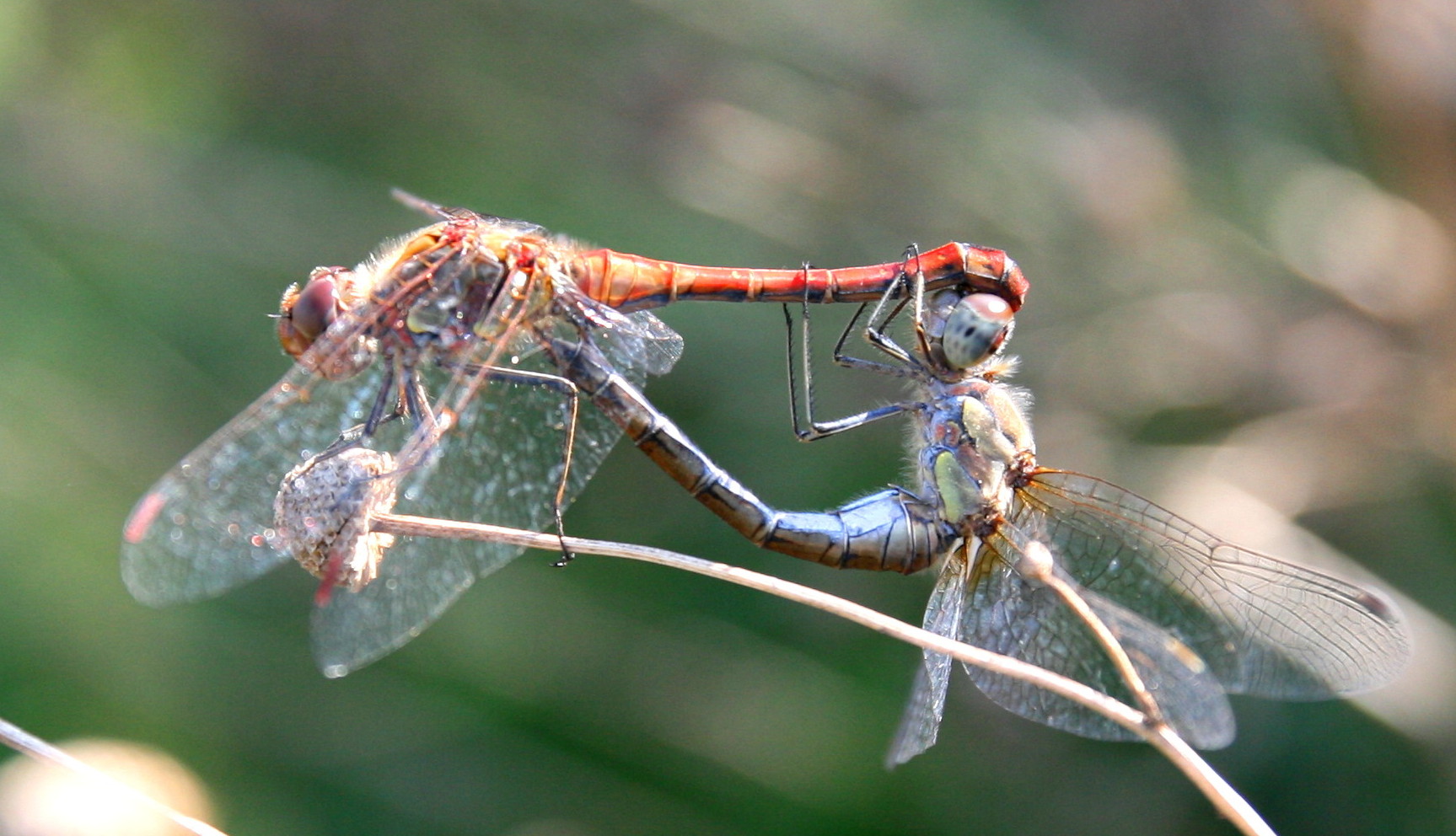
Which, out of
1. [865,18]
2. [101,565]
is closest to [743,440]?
[865,18]

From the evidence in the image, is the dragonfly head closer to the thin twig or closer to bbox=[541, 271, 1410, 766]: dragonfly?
bbox=[541, 271, 1410, 766]: dragonfly

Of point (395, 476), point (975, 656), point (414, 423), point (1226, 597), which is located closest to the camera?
point (975, 656)

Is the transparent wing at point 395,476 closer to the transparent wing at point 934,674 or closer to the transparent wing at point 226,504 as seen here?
the transparent wing at point 226,504

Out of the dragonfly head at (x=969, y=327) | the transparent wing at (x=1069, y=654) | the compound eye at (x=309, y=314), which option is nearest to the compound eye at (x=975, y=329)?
the dragonfly head at (x=969, y=327)

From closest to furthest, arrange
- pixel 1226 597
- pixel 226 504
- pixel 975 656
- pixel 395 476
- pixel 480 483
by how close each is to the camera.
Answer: pixel 975 656 → pixel 395 476 → pixel 226 504 → pixel 480 483 → pixel 1226 597

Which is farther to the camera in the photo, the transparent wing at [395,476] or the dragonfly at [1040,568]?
the dragonfly at [1040,568]

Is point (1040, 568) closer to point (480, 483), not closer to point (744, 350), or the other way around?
point (480, 483)

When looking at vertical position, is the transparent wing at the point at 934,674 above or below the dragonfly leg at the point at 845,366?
below

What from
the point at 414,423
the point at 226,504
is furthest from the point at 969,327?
the point at 226,504
